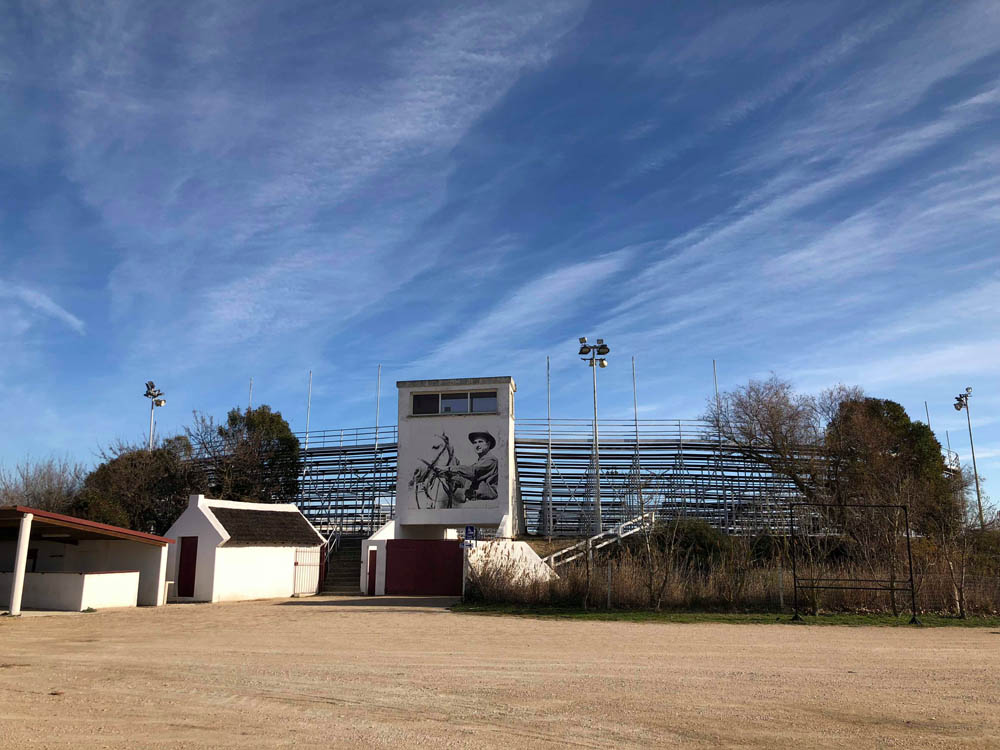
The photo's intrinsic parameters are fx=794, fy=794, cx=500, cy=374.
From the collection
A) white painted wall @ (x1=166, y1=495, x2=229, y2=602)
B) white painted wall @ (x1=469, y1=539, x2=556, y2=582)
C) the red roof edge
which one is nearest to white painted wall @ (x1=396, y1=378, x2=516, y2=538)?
white painted wall @ (x1=469, y1=539, x2=556, y2=582)

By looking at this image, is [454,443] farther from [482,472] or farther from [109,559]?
[109,559]

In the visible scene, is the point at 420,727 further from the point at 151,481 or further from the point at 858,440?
the point at 151,481

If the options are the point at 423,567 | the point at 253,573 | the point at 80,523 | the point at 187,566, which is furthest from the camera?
the point at 423,567

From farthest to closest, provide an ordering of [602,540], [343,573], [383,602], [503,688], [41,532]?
1. [602,540]
2. [343,573]
3. [383,602]
4. [41,532]
5. [503,688]

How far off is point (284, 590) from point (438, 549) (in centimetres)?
554

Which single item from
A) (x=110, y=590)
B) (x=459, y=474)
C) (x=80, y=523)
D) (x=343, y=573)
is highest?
(x=459, y=474)

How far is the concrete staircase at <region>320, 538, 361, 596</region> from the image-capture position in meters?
29.8

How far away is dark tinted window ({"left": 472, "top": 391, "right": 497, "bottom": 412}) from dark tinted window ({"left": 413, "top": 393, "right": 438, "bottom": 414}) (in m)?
1.77

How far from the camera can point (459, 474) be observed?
113 feet

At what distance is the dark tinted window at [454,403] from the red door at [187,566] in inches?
492

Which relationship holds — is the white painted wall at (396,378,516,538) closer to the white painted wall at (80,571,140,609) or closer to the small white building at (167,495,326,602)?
the small white building at (167,495,326,602)

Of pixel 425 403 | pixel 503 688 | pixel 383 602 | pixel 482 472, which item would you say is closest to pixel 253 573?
pixel 383 602

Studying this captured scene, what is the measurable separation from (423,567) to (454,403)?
934 cm

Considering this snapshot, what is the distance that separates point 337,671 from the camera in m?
10.0
